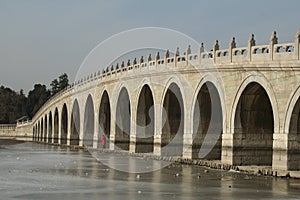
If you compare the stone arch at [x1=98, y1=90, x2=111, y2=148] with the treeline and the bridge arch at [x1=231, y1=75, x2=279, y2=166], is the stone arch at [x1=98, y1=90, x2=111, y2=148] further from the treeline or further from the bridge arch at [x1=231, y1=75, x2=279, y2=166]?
the treeline

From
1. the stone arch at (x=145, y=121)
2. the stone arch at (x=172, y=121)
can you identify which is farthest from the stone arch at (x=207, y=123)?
the stone arch at (x=145, y=121)

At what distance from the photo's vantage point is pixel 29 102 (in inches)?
5527

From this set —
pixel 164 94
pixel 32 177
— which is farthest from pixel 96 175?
pixel 164 94

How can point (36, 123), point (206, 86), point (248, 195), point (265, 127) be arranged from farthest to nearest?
1. point (36, 123)
2. point (206, 86)
3. point (265, 127)
4. point (248, 195)

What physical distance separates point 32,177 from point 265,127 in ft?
43.8

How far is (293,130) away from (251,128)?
4.56m

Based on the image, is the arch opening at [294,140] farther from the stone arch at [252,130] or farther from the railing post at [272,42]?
the stone arch at [252,130]

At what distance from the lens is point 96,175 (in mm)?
24203

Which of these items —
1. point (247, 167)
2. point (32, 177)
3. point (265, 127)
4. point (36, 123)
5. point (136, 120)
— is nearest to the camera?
point (32, 177)

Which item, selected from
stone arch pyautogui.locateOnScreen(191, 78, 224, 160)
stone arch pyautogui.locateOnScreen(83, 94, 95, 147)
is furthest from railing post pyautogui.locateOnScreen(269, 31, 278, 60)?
stone arch pyautogui.locateOnScreen(83, 94, 95, 147)

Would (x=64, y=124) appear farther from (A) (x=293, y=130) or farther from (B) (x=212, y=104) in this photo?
(A) (x=293, y=130)

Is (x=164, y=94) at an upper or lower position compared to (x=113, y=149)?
upper

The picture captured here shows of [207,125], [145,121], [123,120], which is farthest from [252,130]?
[123,120]

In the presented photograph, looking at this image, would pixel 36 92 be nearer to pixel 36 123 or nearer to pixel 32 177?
pixel 36 123
